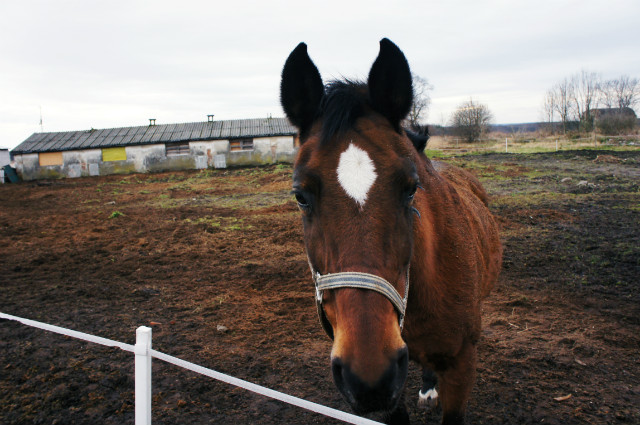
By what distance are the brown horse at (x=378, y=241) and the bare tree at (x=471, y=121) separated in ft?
139

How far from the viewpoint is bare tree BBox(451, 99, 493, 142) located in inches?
1612

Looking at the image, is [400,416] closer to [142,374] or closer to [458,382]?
[458,382]

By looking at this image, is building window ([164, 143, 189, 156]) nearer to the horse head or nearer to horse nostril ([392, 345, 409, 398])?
the horse head

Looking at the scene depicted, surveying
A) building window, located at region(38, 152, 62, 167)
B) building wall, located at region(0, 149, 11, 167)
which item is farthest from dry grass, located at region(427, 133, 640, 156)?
building wall, located at region(0, 149, 11, 167)

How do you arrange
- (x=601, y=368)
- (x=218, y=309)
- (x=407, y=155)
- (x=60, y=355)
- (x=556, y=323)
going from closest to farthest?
1. (x=407, y=155)
2. (x=601, y=368)
3. (x=60, y=355)
4. (x=556, y=323)
5. (x=218, y=309)

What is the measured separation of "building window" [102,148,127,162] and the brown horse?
28.9 meters

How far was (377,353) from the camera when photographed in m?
1.42

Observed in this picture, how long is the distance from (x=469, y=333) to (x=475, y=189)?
2775 mm

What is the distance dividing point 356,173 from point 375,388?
87cm

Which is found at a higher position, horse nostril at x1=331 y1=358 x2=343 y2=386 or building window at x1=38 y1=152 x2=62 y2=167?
building window at x1=38 y1=152 x2=62 y2=167

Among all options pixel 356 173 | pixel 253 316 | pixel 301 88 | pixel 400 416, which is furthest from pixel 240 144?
pixel 356 173

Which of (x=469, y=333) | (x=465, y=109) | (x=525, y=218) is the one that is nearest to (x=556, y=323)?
(x=469, y=333)

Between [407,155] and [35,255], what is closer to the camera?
[407,155]

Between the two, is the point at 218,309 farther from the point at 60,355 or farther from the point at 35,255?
the point at 35,255
